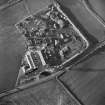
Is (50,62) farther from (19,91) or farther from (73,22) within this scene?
(73,22)

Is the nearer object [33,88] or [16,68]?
[33,88]

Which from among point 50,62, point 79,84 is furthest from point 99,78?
point 50,62

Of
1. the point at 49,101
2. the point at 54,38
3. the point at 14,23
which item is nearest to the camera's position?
the point at 49,101

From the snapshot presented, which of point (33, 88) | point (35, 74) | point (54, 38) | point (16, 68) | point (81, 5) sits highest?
point (81, 5)

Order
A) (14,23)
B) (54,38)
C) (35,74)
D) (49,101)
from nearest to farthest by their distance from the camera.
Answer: (49,101) → (35,74) → (54,38) → (14,23)

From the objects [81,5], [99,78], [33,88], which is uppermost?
[81,5]

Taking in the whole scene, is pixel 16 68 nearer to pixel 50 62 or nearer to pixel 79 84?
pixel 50 62

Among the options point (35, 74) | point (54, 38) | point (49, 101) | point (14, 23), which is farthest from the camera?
point (14, 23)

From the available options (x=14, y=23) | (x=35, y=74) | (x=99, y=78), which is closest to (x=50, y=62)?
(x=35, y=74)

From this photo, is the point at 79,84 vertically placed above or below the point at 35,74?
below
